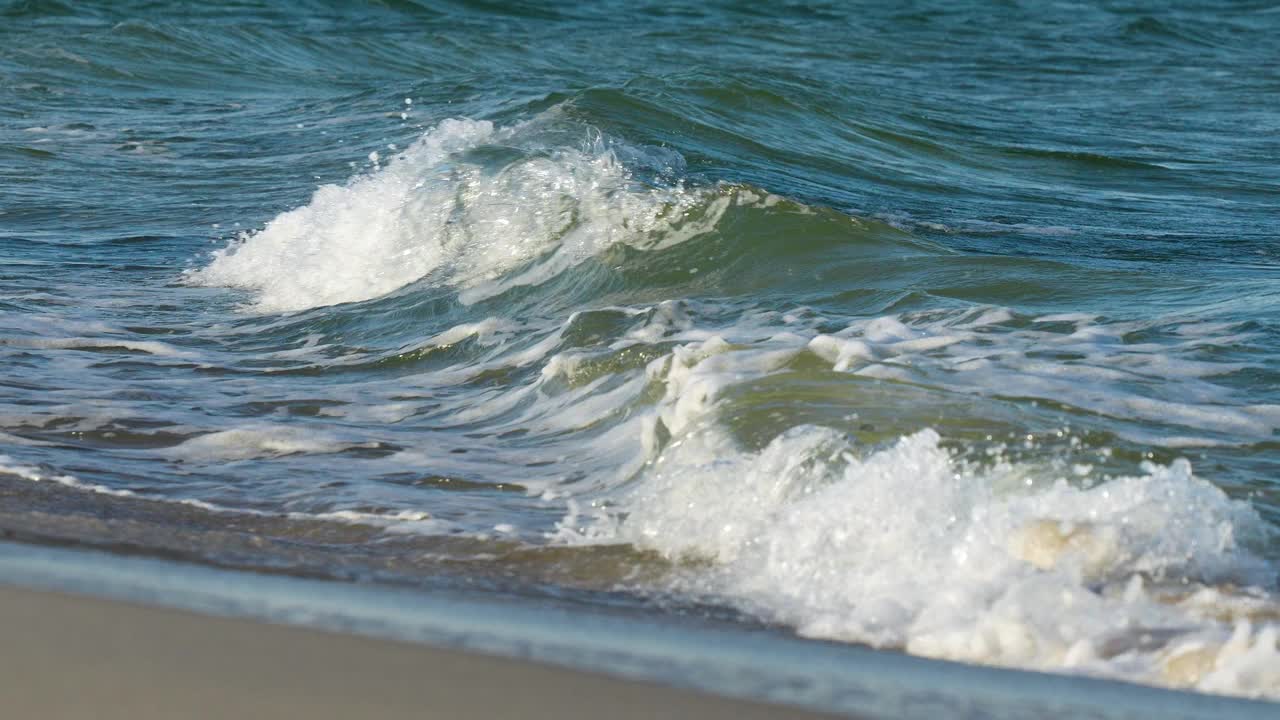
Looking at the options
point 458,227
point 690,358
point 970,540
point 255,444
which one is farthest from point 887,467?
point 458,227

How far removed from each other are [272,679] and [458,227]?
16.8 feet

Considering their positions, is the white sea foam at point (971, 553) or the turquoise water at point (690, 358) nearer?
the white sea foam at point (971, 553)

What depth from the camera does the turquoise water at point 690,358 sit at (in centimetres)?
310

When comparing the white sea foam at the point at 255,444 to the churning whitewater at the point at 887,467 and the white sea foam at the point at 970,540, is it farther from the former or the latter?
the white sea foam at the point at 970,540

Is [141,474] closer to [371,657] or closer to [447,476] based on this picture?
[447,476]

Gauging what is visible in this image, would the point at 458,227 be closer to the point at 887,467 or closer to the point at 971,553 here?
the point at 887,467

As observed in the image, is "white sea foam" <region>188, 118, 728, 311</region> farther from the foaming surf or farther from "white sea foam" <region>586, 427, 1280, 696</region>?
"white sea foam" <region>586, 427, 1280, 696</region>

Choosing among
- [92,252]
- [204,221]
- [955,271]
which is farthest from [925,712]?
[204,221]

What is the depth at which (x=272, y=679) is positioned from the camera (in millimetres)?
2266

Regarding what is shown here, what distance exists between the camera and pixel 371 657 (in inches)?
93.3

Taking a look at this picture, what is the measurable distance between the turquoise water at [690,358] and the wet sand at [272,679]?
62 centimetres

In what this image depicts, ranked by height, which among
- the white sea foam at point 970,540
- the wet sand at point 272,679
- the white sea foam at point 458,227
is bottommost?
the white sea foam at point 458,227

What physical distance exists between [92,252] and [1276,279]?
17.2 ft

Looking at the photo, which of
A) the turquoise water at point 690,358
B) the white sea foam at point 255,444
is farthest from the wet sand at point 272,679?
the white sea foam at point 255,444
